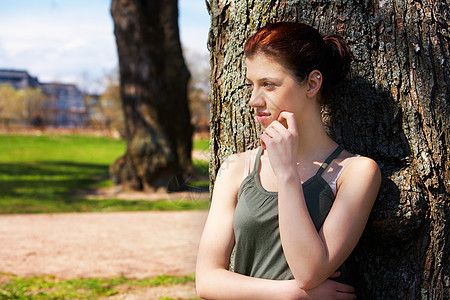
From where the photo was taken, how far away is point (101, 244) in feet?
23.2

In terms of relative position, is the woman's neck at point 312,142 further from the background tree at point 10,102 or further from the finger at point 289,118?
the background tree at point 10,102

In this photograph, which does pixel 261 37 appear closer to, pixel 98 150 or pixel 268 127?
pixel 268 127

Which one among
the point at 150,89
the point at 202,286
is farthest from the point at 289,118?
the point at 150,89

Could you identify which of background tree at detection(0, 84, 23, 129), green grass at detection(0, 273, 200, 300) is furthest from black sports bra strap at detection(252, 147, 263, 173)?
background tree at detection(0, 84, 23, 129)

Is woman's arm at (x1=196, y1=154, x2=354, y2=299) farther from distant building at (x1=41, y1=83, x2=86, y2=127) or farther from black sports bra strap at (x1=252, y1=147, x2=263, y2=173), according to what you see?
distant building at (x1=41, y1=83, x2=86, y2=127)

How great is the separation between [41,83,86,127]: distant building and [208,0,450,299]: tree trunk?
1708 inches

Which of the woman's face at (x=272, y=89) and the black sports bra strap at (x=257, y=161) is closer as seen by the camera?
the woman's face at (x=272, y=89)

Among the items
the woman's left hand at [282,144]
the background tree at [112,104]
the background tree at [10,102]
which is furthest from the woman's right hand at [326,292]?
the background tree at [10,102]

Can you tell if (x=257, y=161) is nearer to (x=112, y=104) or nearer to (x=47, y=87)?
(x=112, y=104)

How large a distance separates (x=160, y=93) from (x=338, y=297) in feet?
34.1

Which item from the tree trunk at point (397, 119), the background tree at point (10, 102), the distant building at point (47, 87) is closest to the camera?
the tree trunk at point (397, 119)

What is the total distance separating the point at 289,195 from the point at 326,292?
410 millimetres

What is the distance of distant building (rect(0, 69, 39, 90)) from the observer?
5684cm

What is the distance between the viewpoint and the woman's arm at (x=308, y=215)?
1.90 m
